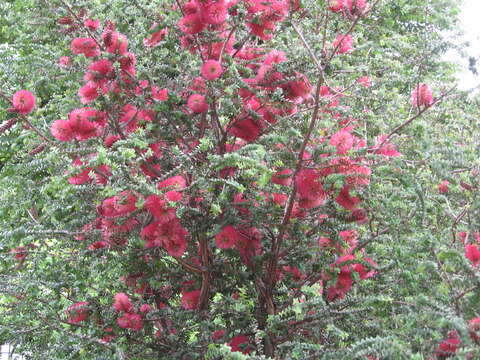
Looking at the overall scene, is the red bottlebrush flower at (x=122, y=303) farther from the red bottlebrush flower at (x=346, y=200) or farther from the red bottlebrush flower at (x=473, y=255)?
the red bottlebrush flower at (x=473, y=255)

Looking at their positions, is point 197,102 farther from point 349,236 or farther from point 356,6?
point 349,236

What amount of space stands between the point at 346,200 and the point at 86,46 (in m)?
1.13

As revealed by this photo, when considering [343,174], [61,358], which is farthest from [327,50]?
[61,358]

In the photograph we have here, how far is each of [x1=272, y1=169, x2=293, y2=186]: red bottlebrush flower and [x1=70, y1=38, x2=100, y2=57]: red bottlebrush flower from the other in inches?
33.1

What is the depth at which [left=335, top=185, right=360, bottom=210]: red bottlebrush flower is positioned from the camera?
1.74 metres

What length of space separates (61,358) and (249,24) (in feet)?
5.57

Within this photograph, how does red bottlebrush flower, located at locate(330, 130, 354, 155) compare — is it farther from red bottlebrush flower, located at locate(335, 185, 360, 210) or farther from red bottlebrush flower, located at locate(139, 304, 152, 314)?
red bottlebrush flower, located at locate(139, 304, 152, 314)

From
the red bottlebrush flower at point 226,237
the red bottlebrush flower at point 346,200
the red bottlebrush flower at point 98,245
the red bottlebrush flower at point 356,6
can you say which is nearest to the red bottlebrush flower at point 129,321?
the red bottlebrush flower at point 98,245

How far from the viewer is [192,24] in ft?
6.07

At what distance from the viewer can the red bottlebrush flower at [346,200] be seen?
1744 mm

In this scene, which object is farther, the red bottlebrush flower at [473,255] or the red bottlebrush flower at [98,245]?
the red bottlebrush flower at [98,245]

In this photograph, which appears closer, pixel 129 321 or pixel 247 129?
pixel 247 129

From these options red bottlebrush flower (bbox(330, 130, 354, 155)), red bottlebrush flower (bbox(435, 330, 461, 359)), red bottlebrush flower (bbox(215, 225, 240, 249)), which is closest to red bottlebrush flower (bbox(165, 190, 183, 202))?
red bottlebrush flower (bbox(215, 225, 240, 249))

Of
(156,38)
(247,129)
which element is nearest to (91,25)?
(156,38)
